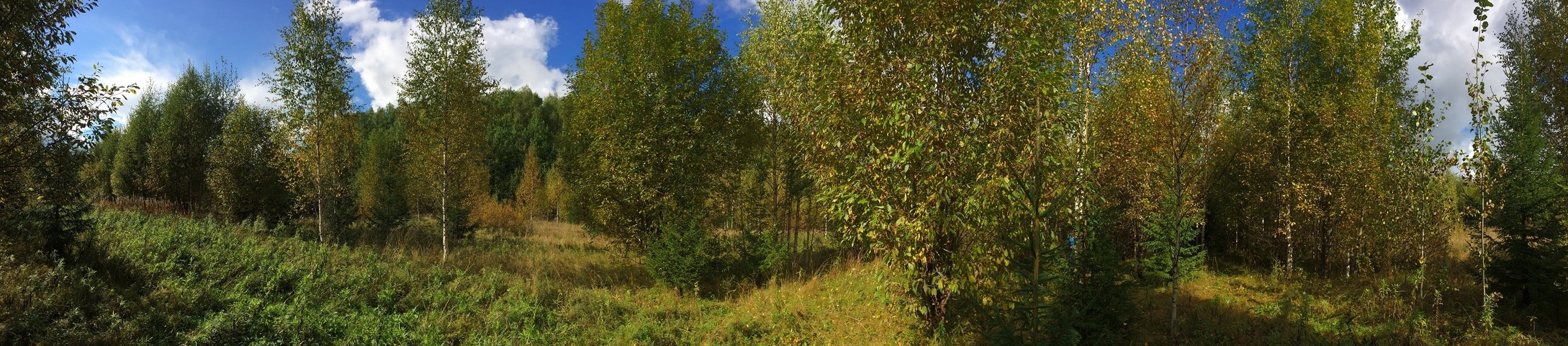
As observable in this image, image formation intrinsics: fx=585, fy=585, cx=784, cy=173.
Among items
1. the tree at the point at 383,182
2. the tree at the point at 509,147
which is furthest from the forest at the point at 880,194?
the tree at the point at 509,147

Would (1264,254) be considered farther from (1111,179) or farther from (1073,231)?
(1073,231)

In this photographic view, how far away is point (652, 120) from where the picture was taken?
13125mm

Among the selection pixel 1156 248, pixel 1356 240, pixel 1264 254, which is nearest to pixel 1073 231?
pixel 1156 248

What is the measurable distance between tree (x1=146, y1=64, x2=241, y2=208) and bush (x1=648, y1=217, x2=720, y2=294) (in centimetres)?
2081

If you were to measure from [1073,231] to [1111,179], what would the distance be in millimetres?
7047

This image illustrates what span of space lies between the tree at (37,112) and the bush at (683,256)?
7.86 m

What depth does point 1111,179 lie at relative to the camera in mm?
12430

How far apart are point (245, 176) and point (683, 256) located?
1652 cm

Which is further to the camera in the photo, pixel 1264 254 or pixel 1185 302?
pixel 1264 254

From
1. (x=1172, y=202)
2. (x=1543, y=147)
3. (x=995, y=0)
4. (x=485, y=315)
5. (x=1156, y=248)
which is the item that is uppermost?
(x=995, y=0)

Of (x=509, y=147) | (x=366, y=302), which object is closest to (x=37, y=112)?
(x=366, y=302)

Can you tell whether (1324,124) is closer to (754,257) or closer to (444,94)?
(754,257)

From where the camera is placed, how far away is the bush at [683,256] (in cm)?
1135

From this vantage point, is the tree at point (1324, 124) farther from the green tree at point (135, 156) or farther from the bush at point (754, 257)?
the green tree at point (135, 156)
